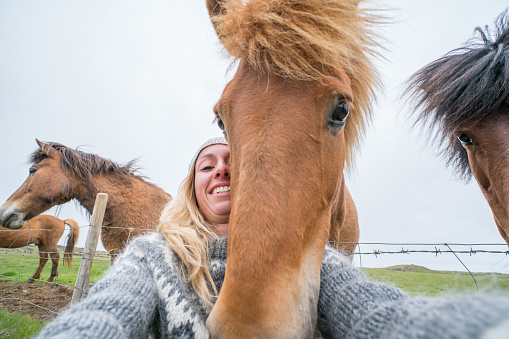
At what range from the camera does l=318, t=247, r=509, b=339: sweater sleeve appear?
1.73 ft

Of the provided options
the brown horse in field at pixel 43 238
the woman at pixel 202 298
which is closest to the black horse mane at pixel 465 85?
the woman at pixel 202 298

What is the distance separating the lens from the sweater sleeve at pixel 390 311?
53cm

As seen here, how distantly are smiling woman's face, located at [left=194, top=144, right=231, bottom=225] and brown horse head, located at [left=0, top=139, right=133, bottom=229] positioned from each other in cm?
365

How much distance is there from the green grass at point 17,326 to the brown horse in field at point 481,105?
5898 millimetres

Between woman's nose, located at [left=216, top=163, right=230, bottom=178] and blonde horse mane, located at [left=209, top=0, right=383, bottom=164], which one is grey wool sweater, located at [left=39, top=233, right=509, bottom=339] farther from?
blonde horse mane, located at [left=209, top=0, right=383, bottom=164]

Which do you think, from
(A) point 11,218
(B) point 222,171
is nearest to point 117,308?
(B) point 222,171

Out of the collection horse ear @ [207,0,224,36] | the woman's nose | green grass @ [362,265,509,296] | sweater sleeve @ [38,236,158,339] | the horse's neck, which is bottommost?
sweater sleeve @ [38,236,158,339]

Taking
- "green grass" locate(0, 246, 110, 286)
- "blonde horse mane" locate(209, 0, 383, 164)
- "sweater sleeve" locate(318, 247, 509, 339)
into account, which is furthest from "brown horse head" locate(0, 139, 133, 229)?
"sweater sleeve" locate(318, 247, 509, 339)

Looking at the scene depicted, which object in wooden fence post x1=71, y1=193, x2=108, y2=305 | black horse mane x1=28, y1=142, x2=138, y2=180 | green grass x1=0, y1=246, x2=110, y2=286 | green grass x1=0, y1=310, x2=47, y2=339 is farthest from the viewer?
green grass x1=0, y1=246, x2=110, y2=286

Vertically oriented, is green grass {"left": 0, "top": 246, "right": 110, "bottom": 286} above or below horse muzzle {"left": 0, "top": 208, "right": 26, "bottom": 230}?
below

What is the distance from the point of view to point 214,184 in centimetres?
176

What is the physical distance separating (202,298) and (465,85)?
2866 millimetres

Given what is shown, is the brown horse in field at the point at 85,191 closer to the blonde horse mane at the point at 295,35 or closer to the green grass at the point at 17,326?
the green grass at the point at 17,326

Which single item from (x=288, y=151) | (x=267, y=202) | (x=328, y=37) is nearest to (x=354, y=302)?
(x=267, y=202)
